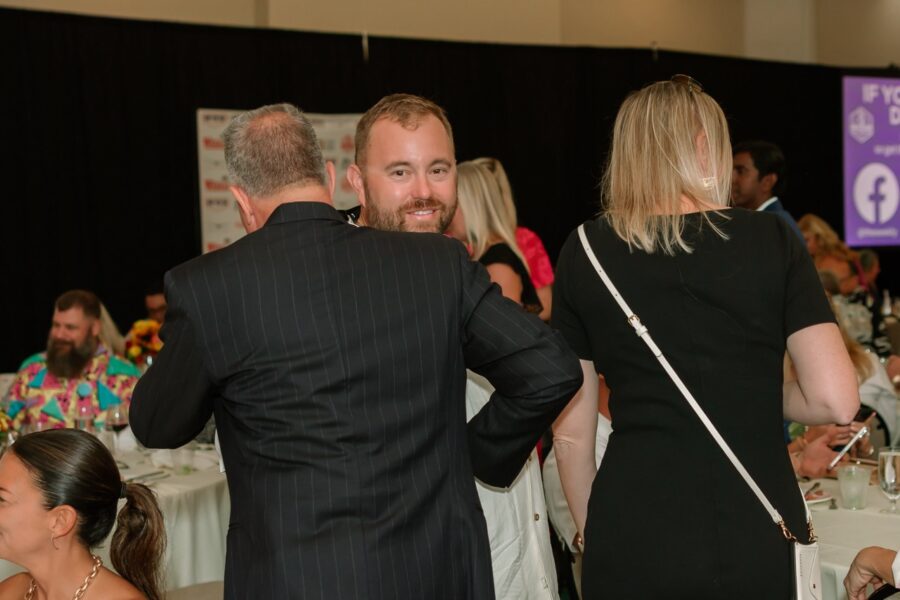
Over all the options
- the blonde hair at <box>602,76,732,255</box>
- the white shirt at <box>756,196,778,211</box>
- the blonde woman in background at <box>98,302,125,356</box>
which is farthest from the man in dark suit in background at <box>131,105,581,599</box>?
the blonde woman in background at <box>98,302,125,356</box>

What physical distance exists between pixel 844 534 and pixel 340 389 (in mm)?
1608

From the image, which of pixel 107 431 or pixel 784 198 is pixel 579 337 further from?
pixel 784 198

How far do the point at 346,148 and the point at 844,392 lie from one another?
6.80 m

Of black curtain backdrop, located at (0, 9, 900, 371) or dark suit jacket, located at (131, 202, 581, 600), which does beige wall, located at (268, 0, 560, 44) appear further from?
dark suit jacket, located at (131, 202, 581, 600)

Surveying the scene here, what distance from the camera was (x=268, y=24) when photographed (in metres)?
8.70

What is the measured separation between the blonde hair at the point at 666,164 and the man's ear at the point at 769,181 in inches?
127

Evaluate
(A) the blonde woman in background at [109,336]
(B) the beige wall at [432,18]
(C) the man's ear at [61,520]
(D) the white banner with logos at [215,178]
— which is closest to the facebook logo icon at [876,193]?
(B) the beige wall at [432,18]

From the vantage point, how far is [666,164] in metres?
2.04

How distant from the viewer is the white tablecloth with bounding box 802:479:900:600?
254 centimetres

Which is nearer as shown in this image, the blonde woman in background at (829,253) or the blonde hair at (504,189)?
the blonde hair at (504,189)

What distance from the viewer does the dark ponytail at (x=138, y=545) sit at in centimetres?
235

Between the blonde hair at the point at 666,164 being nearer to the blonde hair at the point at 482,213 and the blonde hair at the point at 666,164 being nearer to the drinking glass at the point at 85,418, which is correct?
the blonde hair at the point at 482,213

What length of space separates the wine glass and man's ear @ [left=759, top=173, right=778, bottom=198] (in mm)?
2408

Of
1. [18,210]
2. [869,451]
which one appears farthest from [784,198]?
[869,451]
